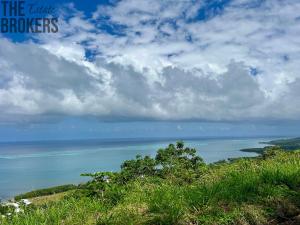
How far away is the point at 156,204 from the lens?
22.6 ft

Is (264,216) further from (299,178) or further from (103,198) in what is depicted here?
(103,198)

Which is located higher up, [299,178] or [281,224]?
[299,178]

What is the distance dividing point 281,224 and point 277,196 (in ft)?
2.90

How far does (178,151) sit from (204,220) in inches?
984

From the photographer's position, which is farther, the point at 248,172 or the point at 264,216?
the point at 248,172

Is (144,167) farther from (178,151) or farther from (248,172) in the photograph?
(248,172)

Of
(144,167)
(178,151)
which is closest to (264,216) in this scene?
(144,167)

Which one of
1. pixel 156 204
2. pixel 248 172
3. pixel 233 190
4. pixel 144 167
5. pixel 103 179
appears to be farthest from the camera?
pixel 144 167

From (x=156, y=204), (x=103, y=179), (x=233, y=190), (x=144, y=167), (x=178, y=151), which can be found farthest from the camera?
(x=178, y=151)

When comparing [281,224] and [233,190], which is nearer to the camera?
[281,224]

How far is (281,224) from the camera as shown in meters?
6.41

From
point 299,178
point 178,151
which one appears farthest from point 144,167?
point 299,178

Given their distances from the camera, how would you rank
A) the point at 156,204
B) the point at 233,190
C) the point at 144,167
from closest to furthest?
the point at 156,204 → the point at 233,190 → the point at 144,167

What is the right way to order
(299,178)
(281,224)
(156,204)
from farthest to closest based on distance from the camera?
(299,178)
(156,204)
(281,224)
